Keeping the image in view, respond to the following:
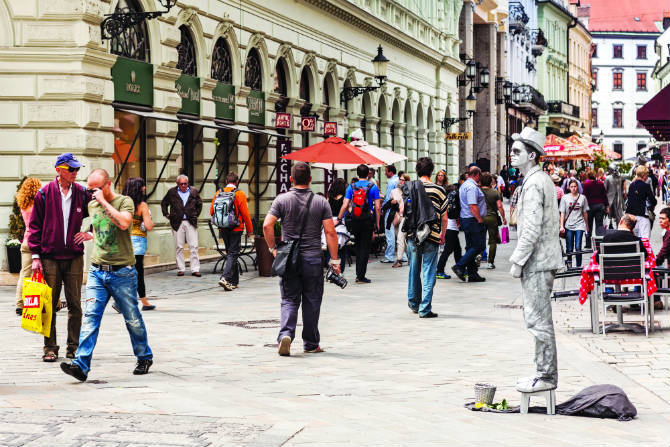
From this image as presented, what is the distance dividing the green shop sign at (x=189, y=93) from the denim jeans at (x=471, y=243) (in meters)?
6.04

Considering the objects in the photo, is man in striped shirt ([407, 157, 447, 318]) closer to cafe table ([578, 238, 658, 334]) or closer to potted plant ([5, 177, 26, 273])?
cafe table ([578, 238, 658, 334])

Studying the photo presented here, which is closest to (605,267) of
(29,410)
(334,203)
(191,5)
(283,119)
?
(29,410)

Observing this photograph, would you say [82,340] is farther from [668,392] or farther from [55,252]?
[668,392]

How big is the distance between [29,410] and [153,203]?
13.5m

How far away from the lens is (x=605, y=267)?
12.4 m

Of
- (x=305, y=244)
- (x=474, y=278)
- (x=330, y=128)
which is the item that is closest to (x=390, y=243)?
(x=474, y=278)

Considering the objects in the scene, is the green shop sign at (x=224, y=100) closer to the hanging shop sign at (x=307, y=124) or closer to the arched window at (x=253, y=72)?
the arched window at (x=253, y=72)

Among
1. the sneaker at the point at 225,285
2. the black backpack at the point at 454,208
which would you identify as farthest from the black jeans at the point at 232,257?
the black backpack at the point at 454,208

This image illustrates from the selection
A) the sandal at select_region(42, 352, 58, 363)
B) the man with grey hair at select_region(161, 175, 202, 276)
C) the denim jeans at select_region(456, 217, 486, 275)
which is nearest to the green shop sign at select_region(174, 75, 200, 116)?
the man with grey hair at select_region(161, 175, 202, 276)

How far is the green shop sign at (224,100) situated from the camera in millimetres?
24188

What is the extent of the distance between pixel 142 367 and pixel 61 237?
4.76 ft

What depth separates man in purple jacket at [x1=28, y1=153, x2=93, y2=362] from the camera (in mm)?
10453

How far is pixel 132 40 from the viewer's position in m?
20.5

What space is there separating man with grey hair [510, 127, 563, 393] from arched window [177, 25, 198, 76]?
15.1 metres
